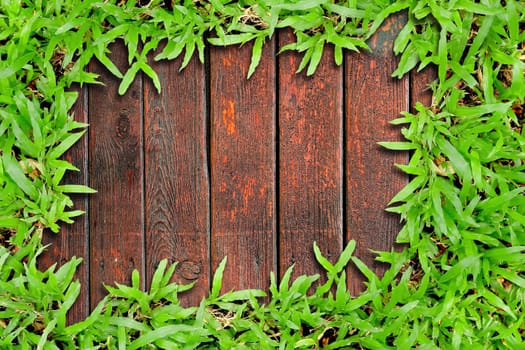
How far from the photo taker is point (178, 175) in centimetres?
172

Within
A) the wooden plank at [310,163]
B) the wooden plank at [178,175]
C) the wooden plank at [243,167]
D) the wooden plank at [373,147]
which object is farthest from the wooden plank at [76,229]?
the wooden plank at [373,147]

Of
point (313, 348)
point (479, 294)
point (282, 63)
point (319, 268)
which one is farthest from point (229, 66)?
point (479, 294)

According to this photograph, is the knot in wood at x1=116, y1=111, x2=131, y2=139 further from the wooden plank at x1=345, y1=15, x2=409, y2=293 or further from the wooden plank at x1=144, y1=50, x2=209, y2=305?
the wooden plank at x1=345, y1=15, x2=409, y2=293

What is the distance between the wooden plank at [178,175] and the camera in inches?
67.3

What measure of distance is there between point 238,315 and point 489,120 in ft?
2.85

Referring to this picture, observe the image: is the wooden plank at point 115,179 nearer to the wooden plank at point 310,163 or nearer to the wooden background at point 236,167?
the wooden background at point 236,167

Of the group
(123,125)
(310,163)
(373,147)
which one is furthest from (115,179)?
(373,147)

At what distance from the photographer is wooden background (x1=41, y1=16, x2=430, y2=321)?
1670 millimetres

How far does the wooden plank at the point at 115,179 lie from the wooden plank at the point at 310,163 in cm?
42

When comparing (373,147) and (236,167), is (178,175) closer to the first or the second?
(236,167)

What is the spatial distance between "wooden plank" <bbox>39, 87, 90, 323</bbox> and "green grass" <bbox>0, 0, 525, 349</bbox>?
0.10ft

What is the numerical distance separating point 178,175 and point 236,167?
0.56ft

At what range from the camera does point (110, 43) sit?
175cm

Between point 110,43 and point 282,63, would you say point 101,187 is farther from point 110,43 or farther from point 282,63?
point 282,63
